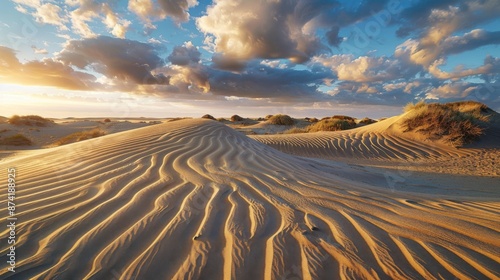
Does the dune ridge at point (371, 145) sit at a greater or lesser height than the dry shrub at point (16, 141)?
greater

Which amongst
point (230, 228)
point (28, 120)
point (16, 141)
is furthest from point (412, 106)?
point (28, 120)

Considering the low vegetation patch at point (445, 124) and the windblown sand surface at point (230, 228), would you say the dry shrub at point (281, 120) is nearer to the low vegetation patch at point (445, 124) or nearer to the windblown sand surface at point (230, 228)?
the low vegetation patch at point (445, 124)

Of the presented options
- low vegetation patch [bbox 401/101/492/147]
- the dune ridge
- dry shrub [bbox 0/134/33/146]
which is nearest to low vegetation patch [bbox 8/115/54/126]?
dry shrub [bbox 0/134/33/146]

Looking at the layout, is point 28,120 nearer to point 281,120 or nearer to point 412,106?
point 281,120

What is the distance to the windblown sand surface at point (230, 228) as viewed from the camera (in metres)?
1.46

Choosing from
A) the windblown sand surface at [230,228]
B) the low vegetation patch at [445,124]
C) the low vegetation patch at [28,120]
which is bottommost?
the low vegetation patch at [28,120]

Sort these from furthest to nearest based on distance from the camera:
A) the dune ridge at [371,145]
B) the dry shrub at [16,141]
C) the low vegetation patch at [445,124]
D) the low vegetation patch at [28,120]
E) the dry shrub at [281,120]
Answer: the dry shrub at [281,120], the low vegetation patch at [28,120], the dry shrub at [16,141], the low vegetation patch at [445,124], the dune ridge at [371,145]

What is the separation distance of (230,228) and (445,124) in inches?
407

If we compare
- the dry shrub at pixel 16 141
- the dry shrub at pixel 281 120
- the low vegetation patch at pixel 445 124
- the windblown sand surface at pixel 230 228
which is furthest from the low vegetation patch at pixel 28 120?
the low vegetation patch at pixel 445 124

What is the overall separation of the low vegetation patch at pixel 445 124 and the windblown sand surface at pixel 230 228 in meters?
7.89

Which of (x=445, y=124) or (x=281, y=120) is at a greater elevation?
(x=445, y=124)

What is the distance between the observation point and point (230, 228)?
→ 189 cm

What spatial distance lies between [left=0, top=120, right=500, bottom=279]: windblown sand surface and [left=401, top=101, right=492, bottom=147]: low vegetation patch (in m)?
7.89

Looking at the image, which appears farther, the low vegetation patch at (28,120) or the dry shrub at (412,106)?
the low vegetation patch at (28,120)
